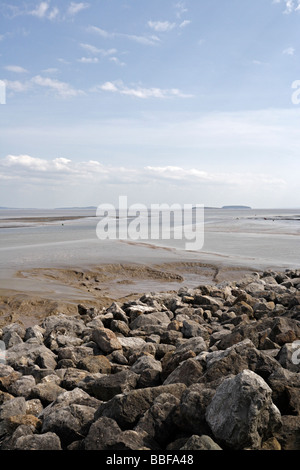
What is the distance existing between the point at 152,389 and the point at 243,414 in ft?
3.58

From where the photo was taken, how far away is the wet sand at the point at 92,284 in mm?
10356

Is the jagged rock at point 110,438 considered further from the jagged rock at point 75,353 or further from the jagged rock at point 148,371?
the jagged rock at point 75,353

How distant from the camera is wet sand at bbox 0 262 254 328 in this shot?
1036 centimetres

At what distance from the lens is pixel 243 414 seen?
127 inches

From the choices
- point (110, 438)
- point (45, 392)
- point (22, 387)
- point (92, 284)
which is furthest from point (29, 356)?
point (92, 284)

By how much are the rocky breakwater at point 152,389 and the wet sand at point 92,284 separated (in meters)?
A: 2.75

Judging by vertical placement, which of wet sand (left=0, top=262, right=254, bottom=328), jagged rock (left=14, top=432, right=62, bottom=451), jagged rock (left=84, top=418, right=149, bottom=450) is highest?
jagged rock (left=84, top=418, right=149, bottom=450)

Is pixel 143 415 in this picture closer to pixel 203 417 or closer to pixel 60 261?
pixel 203 417

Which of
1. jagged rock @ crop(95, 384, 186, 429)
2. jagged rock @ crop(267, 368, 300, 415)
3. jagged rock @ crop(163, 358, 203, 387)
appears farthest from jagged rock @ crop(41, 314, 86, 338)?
jagged rock @ crop(267, 368, 300, 415)

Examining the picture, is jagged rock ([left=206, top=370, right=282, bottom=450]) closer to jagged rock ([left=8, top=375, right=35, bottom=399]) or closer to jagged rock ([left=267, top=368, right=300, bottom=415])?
jagged rock ([left=267, top=368, right=300, bottom=415])

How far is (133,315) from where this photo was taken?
8.68m

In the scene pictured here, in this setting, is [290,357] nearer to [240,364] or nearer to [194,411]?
[240,364]
